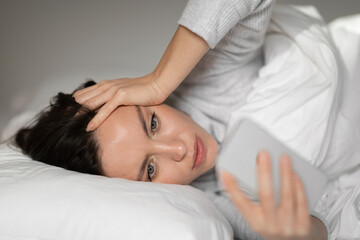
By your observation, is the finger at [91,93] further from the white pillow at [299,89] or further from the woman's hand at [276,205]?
the woman's hand at [276,205]

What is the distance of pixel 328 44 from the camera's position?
988mm

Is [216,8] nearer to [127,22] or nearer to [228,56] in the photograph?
[228,56]

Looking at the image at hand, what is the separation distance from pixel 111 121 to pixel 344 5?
0.95 meters

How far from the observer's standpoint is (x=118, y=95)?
854 millimetres

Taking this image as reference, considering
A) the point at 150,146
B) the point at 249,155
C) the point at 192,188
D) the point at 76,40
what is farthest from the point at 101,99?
the point at 76,40

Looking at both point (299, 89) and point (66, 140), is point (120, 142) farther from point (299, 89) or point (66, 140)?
point (299, 89)

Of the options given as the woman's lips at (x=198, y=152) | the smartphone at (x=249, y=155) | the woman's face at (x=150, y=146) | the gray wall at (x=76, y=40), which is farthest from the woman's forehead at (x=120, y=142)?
the gray wall at (x=76, y=40)

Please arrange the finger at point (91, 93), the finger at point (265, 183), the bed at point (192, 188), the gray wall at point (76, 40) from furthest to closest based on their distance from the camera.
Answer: the gray wall at point (76, 40) < the finger at point (91, 93) < the bed at point (192, 188) < the finger at point (265, 183)

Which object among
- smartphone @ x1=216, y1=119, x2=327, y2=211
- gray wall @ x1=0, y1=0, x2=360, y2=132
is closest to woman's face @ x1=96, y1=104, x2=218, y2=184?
smartphone @ x1=216, y1=119, x2=327, y2=211

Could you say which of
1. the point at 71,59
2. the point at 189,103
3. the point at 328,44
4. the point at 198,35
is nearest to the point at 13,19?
the point at 71,59

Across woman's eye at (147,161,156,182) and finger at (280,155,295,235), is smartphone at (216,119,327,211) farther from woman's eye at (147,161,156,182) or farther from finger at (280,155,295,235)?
woman's eye at (147,161,156,182)

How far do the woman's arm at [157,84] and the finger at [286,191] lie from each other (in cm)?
36

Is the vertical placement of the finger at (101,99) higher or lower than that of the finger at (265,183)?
higher

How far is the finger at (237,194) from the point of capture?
1.84 ft
